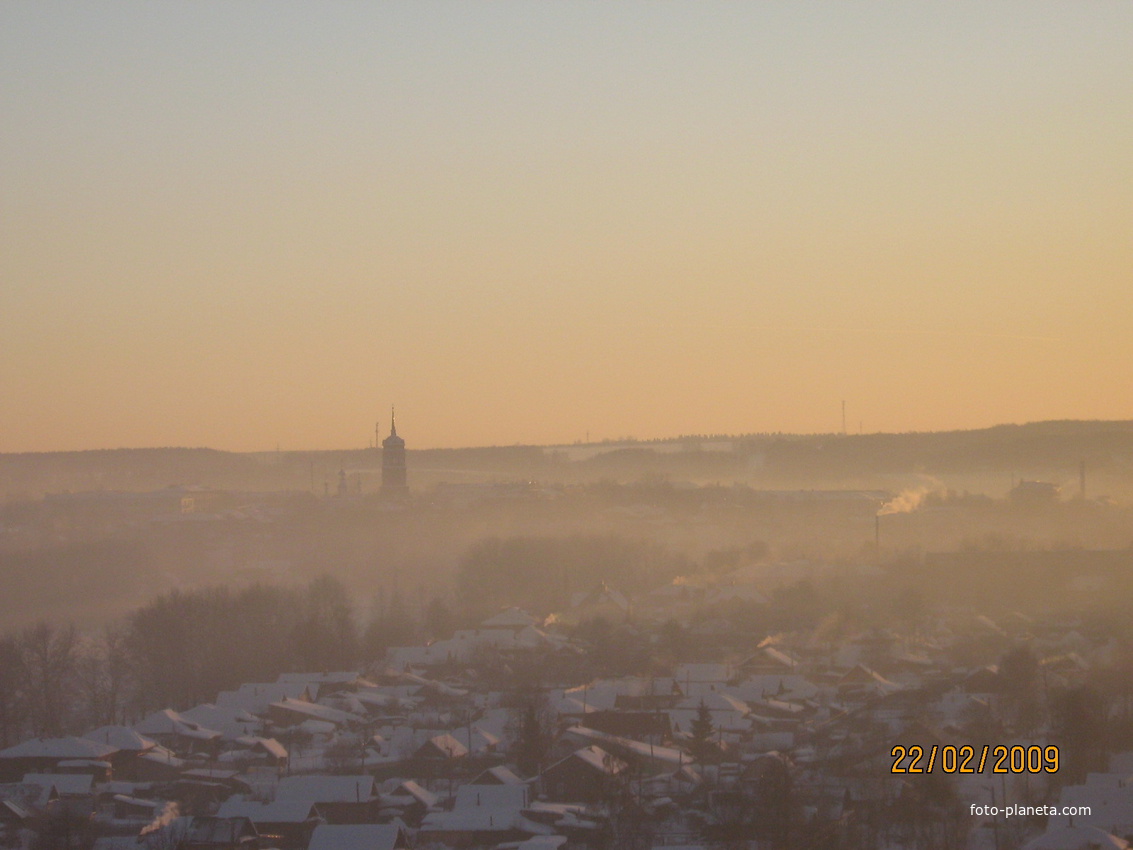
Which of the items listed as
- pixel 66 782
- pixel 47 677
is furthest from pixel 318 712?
pixel 66 782

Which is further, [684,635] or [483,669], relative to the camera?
[684,635]

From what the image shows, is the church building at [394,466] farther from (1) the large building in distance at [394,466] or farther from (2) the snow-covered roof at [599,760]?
(2) the snow-covered roof at [599,760]

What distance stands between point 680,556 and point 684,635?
12374mm

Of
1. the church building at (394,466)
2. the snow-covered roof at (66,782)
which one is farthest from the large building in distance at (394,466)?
the snow-covered roof at (66,782)

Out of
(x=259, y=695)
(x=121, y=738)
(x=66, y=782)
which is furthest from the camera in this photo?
(x=259, y=695)

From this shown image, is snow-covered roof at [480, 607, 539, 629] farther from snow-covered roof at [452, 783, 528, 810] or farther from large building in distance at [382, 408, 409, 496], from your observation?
large building in distance at [382, 408, 409, 496]

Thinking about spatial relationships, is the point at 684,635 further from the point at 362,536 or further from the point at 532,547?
the point at 362,536

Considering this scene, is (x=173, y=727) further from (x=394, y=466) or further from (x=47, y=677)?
(x=394, y=466)

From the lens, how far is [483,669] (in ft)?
76.7

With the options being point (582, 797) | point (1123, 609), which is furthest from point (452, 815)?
point (1123, 609)
